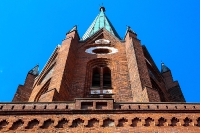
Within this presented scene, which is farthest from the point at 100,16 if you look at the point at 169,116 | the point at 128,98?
the point at 169,116

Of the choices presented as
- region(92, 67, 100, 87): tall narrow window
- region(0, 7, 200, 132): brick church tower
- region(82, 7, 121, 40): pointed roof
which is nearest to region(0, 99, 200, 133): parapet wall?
region(0, 7, 200, 132): brick church tower

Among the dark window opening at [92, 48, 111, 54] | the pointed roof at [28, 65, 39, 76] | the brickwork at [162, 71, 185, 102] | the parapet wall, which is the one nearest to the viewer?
the parapet wall

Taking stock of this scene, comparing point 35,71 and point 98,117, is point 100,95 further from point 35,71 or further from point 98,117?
point 35,71

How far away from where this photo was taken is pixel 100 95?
14914 millimetres

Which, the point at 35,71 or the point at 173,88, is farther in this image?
the point at 35,71

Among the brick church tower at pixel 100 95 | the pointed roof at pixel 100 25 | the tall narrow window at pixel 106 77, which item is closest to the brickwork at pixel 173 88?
the brick church tower at pixel 100 95

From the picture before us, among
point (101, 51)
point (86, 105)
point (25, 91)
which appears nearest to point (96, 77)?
point (101, 51)

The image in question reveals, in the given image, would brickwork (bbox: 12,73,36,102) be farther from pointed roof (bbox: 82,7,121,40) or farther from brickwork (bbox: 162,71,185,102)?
brickwork (bbox: 162,71,185,102)

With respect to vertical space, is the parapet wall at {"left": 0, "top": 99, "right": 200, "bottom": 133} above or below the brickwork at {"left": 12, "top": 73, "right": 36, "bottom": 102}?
below

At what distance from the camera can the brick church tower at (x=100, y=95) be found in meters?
10.1

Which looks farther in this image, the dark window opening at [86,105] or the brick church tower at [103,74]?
the brick church tower at [103,74]

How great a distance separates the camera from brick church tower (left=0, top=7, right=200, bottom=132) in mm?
10055

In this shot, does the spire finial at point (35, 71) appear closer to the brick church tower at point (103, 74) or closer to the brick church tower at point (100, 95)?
the brick church tower at point (100, 95)

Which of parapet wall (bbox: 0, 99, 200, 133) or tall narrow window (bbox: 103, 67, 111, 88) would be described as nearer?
parapet wall (bbox: 0, 99, 200, 133)
